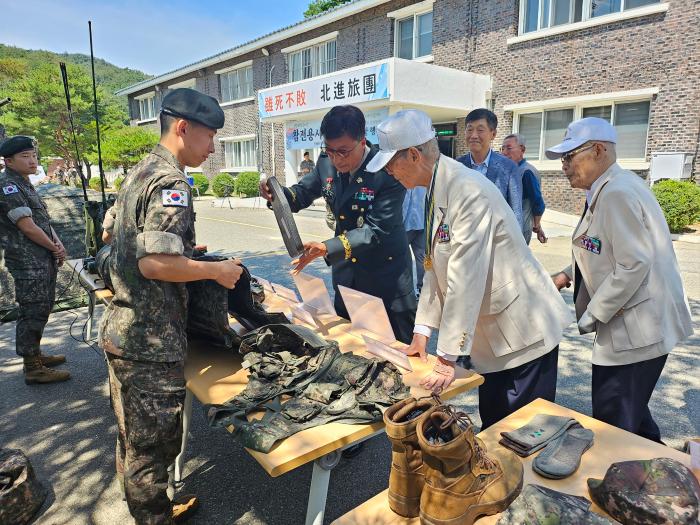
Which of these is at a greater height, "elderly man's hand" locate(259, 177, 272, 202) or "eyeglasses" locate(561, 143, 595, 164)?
"eyeglasses" locate(561, 143, 595, 164)

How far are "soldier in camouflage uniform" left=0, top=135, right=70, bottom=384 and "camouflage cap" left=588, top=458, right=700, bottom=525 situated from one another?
4140 mm

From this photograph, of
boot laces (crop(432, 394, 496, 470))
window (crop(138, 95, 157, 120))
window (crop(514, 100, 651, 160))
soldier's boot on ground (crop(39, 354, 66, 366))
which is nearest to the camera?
boot laces (crop(432, 394, 496, 470))

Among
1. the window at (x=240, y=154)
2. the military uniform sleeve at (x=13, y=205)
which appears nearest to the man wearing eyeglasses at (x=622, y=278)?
the military uniform sleeve at (x=13, y=205)

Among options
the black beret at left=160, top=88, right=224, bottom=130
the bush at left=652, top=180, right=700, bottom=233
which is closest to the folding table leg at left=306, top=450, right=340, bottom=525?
the black beret at left=160, top=88, right=224, bottom=130

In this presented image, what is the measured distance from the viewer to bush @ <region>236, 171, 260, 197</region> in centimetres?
2134

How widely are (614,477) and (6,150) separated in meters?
4.56

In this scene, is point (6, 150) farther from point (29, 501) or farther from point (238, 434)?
point (238, 434)

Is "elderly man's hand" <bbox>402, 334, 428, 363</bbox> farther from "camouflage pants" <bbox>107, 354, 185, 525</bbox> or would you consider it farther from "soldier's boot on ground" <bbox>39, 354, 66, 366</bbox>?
"soldier's boot on ground" <bbox>39, 354, 66, 366</bbox>

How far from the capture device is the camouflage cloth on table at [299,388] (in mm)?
1603

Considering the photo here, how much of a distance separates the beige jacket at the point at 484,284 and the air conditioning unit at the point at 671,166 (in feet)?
35.4

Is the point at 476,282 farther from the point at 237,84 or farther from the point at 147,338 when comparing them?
the point at 237,84

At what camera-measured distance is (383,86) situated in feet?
40.8

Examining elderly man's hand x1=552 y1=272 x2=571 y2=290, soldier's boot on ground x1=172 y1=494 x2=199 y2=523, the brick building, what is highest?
the brick building

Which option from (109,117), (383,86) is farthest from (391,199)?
(109,117)
